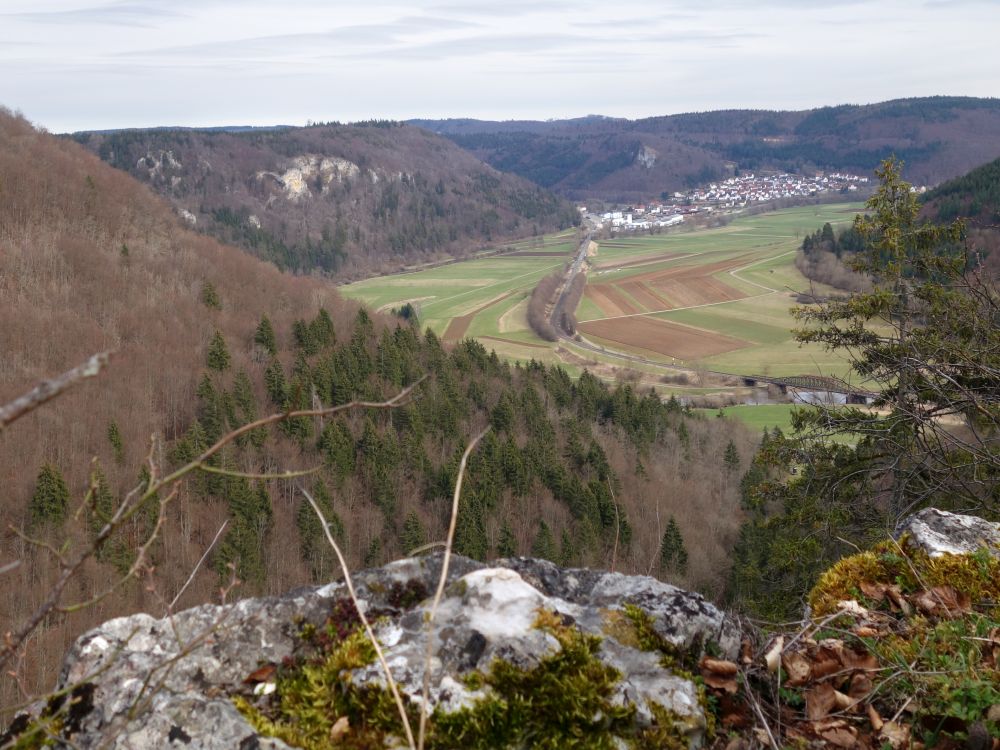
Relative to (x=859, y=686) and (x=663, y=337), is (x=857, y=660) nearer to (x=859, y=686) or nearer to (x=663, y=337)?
(x=859, y=686)

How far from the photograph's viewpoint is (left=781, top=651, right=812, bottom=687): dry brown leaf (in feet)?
12.1

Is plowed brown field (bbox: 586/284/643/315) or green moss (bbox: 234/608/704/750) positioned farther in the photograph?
plowed brown field (bbox: 586/284/643/315)

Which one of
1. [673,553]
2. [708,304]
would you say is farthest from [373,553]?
[708,304]

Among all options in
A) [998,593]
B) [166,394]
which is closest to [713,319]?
[166,394]

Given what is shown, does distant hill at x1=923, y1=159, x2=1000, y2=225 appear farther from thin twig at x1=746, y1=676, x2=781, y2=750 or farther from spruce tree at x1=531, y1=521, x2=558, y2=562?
thin twig at x1=746, y1=676, x2=781, y2=750

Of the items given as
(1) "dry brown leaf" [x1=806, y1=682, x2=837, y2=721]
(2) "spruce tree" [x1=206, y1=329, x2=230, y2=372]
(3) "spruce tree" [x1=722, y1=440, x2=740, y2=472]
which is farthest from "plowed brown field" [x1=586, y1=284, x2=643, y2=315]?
(1) "dry brown leaf" [x1=806, y1=682, x2=837, y2=721]

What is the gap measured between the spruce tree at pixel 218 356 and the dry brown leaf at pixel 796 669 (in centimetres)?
5477

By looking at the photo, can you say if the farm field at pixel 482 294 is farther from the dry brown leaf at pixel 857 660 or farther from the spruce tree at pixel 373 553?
the dry brown leaf at pixel 857 660

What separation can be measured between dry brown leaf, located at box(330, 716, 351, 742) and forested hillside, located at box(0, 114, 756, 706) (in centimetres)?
2331

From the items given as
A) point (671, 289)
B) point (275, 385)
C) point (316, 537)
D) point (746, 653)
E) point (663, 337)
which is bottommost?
point (316, 537)

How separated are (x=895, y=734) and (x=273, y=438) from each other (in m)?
46.8

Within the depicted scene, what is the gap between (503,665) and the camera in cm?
344

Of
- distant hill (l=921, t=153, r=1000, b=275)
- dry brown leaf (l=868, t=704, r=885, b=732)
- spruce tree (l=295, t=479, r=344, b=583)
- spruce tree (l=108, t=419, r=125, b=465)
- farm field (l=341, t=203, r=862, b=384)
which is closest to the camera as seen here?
dry brown leaf (l=868, t=704, r=885, b=732)

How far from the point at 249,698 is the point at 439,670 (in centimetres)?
103
